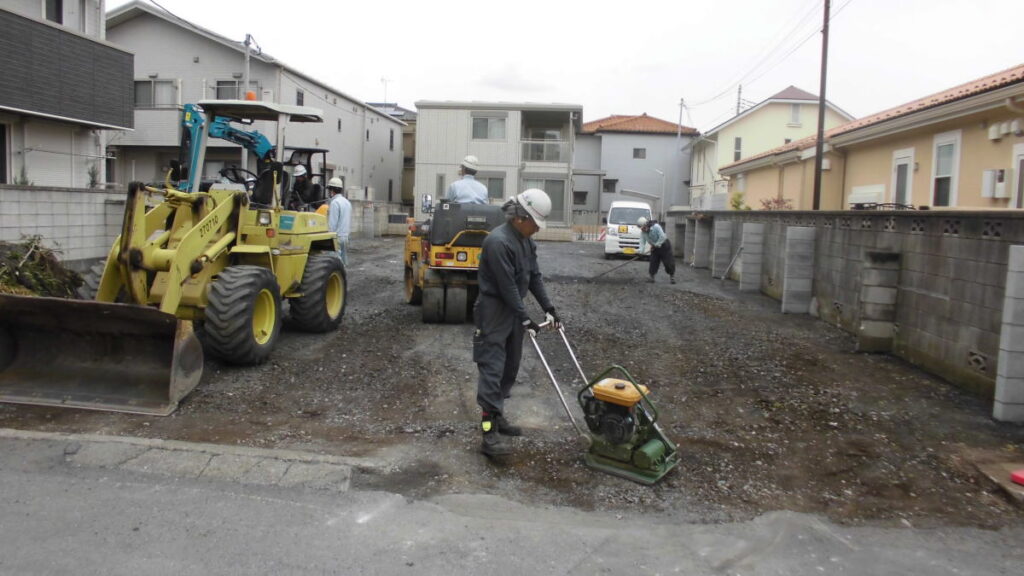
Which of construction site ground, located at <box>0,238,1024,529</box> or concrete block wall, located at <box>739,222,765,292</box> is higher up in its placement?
concrete block wall, located at <box>739,222,765,292</box>

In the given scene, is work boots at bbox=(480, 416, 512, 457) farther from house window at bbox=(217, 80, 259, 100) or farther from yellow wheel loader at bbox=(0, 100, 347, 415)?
house window at bbox=(217, 80, 259, 100)

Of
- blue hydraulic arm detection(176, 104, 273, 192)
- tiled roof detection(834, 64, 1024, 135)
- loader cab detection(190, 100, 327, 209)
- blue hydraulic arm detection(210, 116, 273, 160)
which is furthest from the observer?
tiled roof detection(834, 64, 1024, 135)

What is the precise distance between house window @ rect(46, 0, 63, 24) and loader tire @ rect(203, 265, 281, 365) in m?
11.8

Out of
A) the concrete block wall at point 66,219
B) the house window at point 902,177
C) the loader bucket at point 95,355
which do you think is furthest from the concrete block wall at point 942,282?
the concrete block wall at point 66,219

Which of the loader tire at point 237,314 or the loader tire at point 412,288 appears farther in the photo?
the loader tire at point 412,288

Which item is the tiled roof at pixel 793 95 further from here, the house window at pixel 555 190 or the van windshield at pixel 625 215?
the van windshield at pixel 625 215

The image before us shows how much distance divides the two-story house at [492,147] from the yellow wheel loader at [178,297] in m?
23.5

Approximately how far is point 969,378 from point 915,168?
902 cm

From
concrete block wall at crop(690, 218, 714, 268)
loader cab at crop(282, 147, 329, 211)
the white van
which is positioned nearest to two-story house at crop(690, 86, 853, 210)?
the white van

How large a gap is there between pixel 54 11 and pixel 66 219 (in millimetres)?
6758

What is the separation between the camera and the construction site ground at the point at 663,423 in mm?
4539

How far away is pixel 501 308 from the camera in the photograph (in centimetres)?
509

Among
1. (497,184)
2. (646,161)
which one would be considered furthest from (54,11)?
(646,161)

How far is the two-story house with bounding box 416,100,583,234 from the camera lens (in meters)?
31.7
